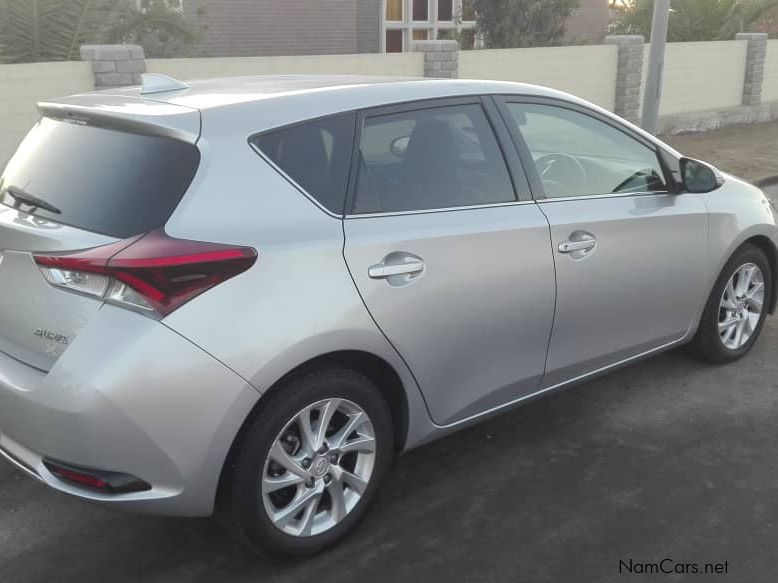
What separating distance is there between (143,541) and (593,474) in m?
1.86

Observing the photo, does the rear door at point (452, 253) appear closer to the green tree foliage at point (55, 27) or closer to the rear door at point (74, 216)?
the rear door at point (74, 216)

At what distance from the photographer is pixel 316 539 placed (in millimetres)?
3322

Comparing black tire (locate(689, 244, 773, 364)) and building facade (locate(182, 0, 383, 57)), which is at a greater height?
building facade (locate(182, 0, 383, 57))

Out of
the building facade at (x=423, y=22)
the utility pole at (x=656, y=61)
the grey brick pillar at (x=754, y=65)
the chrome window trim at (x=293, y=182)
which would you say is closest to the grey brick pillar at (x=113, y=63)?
the utility pole at (x=656, y=61)

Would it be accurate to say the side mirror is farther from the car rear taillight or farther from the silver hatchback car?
the car rear taillight

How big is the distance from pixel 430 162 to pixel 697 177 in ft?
5.42

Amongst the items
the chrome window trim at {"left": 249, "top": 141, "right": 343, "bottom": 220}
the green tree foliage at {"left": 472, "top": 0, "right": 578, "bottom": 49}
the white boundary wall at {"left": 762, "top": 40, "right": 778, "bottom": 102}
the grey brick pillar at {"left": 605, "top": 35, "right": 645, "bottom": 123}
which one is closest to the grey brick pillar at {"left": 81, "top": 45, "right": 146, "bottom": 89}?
the chrome window trim at {"left": 249, "top": 141, "right": 343, "bottom": 220}

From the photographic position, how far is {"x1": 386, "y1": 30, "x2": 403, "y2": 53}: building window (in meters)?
18.9

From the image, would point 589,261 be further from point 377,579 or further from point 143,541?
point 143,541

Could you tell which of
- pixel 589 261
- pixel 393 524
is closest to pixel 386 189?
pixel 589 261

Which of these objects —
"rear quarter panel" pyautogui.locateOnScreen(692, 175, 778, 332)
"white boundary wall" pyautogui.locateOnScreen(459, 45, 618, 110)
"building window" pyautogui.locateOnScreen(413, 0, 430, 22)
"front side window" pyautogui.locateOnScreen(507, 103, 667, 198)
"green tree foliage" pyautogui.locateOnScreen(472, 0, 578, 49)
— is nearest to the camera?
"front side window" pyautogui.locateOnScreen(507, 103, 667, 198)

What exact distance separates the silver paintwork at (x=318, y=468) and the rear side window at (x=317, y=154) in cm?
73

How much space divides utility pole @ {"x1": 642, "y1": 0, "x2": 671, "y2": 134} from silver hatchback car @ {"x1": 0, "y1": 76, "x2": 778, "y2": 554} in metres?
6.31

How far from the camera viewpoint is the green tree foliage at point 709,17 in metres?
19.8
